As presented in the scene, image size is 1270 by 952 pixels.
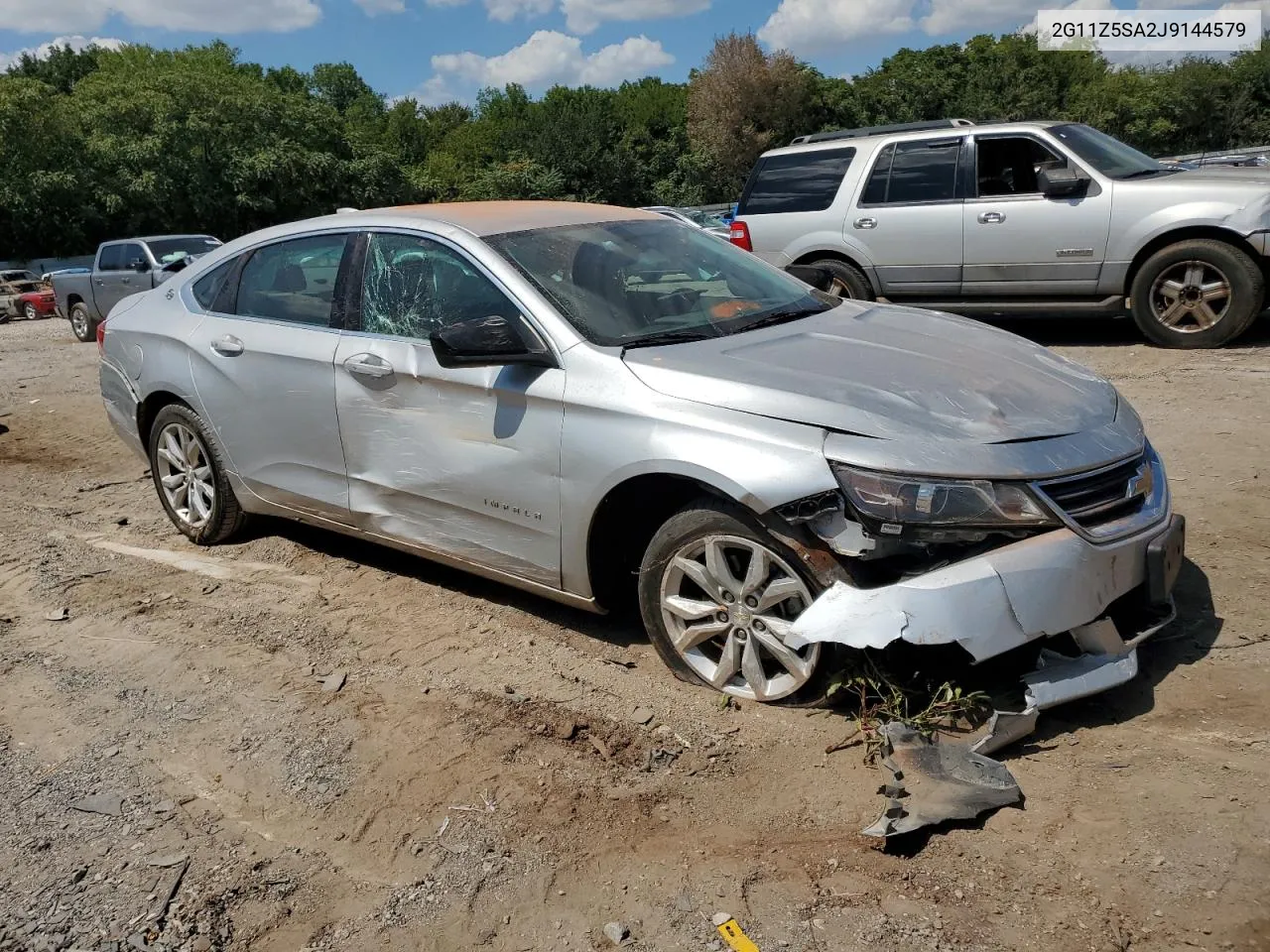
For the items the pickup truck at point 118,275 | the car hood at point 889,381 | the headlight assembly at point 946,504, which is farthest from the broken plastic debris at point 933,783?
the pickup truck at point 118,275

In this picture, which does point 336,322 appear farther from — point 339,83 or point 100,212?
point 339,83

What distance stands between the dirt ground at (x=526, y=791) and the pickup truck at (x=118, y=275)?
549 inches

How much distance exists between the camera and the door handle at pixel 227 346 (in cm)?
519

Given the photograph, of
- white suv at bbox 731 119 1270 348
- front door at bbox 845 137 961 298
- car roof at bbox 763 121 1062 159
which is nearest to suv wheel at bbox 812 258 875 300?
white suv at bbox 731 119 1270 348

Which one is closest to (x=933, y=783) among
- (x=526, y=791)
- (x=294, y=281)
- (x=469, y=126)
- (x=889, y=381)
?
(x=526, y=791)

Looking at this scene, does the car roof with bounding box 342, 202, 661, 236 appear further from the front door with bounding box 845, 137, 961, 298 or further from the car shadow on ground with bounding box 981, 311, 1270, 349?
the car shadow on ground with bounding box 981, 311, 1270, 349

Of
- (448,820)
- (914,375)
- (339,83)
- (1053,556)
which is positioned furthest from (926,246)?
(339,83)

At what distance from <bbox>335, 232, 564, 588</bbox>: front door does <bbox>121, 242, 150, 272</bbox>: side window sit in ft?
49.4

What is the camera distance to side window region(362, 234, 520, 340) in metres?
4.34

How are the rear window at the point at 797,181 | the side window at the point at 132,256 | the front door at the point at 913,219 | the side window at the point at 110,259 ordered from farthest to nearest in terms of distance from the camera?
1. the side window at the point at 110,259
2. the side window at the point at 132,256
3. the rear window at the point at 797,181
4. the front door at the point at 913,219

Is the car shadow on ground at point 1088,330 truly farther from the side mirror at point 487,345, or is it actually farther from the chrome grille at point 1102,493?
the side mirror at point 487,345

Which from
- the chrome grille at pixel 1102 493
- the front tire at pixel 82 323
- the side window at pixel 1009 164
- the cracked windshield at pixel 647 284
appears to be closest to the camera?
the chrome grille at pixel 1102 493

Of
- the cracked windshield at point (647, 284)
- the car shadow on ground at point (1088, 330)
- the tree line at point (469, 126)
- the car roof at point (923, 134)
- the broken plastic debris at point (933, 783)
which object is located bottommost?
the broken plastic debris at point (933, 783)

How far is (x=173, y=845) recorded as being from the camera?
320 cm
